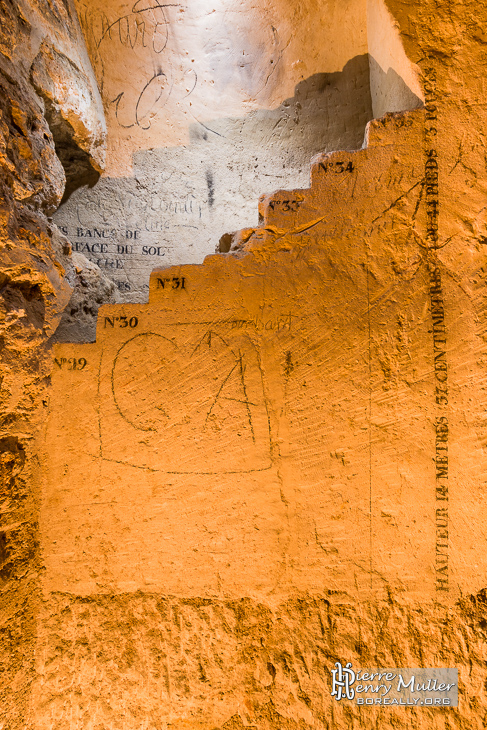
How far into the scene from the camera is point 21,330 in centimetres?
184

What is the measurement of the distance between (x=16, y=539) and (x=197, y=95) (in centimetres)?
303

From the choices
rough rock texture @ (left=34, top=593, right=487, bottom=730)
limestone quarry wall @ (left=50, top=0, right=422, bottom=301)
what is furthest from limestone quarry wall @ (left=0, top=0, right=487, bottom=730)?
limestone quarry wall @ (left=50, top=0, right=422, bottom=301)

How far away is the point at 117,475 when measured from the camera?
1885mm

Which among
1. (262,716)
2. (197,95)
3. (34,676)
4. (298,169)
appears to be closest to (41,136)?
(197,95)

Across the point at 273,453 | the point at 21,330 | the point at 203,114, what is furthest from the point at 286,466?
the point at 203,114

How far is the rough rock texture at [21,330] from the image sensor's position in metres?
1.79

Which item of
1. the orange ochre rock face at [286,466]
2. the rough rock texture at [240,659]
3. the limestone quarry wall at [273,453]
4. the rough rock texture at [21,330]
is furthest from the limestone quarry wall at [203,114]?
the rough rock texture at [240,659]

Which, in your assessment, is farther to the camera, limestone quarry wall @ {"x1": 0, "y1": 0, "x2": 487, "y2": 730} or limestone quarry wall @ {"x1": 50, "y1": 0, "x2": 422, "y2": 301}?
limestone quarry wall @ {"x1": 50, "y1": 0, "x2": 422, "y2": 301}

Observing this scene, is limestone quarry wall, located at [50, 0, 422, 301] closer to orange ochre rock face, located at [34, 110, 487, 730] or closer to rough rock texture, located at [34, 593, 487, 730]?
orange ochre rock face, located at [34, 110, 487, 730]

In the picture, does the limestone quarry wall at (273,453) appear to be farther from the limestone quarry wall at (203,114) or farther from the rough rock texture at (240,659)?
the limestone quarry wall at (203,114)

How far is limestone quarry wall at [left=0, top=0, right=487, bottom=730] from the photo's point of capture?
5.91ft

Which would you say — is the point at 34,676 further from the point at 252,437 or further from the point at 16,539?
the point at 252,437

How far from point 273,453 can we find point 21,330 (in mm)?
1179

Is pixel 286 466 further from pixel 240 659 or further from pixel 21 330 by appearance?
pixel 21 330
